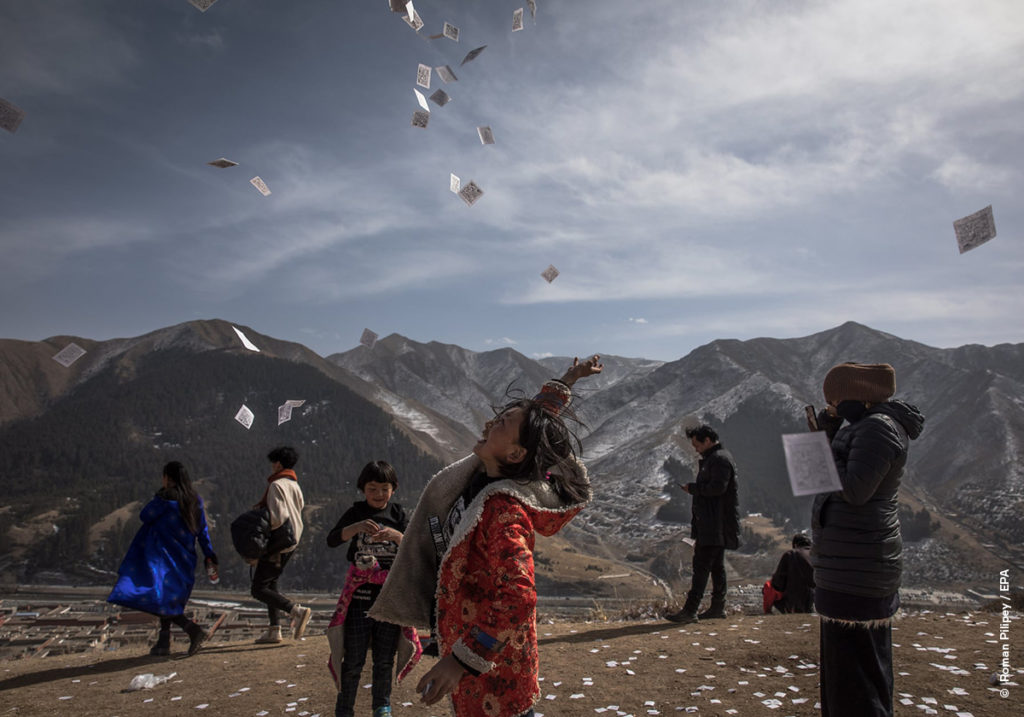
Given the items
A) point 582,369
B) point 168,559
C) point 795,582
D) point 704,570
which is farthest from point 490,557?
point 795,582

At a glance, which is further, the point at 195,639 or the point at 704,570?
the point at 704,570

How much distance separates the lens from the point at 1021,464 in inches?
4665

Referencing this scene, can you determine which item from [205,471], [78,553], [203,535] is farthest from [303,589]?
[203,535]

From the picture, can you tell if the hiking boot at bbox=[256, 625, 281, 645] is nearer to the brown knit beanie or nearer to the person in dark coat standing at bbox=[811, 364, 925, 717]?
the person in dark coat standing at bbox=[811, 364, 925, 717]

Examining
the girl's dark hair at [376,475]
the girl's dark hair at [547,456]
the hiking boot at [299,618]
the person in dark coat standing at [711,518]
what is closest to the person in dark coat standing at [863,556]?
the girl's dark hair at [547,456]

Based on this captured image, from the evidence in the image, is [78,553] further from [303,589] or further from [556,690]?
[556,690]

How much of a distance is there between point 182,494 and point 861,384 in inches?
349

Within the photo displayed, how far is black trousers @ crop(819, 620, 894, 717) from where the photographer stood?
3730 millimetres

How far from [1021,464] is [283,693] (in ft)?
514

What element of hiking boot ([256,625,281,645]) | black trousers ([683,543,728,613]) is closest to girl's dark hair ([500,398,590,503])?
black trousers ([683,543,728,613])

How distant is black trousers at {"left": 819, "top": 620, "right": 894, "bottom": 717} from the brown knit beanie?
1.54 metres

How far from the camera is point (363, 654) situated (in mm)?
5188

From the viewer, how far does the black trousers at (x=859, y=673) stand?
3730 mm

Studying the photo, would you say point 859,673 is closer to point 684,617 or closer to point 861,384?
point 861,384
